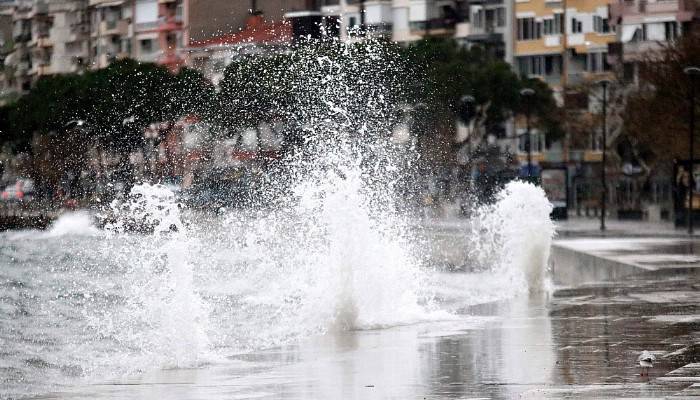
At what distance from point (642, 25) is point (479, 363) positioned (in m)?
88.7

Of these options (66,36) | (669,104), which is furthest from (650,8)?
(669,104)

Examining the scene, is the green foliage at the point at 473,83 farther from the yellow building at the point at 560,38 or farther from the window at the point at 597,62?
the yellow building at the point at 560,38

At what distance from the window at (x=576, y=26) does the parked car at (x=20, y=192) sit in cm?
3713

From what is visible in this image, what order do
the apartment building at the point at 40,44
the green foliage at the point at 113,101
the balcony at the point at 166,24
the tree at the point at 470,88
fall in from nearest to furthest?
the green foliage at the point at 113,101 < the tree at the point at 470,88 < the apartment building at the point at 40,44 < the balcony at the point at 166,24

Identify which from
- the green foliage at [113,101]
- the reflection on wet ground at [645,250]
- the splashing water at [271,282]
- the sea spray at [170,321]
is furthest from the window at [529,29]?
the sea spray at [170,321]

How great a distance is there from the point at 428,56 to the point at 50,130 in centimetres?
2276

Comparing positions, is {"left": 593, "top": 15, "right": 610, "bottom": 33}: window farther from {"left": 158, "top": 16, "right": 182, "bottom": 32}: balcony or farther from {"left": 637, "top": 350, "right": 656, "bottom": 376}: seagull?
{"left": 637, "top": 350, "right": 656, "bottom": 376}: seagull

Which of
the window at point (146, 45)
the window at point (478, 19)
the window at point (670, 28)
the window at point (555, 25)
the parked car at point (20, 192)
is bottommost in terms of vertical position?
the parked car at point (20, 192)

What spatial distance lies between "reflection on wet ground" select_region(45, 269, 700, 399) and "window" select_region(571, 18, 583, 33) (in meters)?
91.0

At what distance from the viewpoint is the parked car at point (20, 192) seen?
317 feet

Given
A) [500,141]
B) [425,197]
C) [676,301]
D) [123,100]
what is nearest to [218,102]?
[123,100]

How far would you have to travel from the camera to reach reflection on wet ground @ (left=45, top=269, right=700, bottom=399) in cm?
1202

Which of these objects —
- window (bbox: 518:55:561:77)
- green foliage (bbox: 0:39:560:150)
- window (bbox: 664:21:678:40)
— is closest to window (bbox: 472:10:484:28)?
window (bbox: 518:55:561:77)

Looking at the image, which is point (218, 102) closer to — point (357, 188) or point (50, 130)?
point (50, 130)
